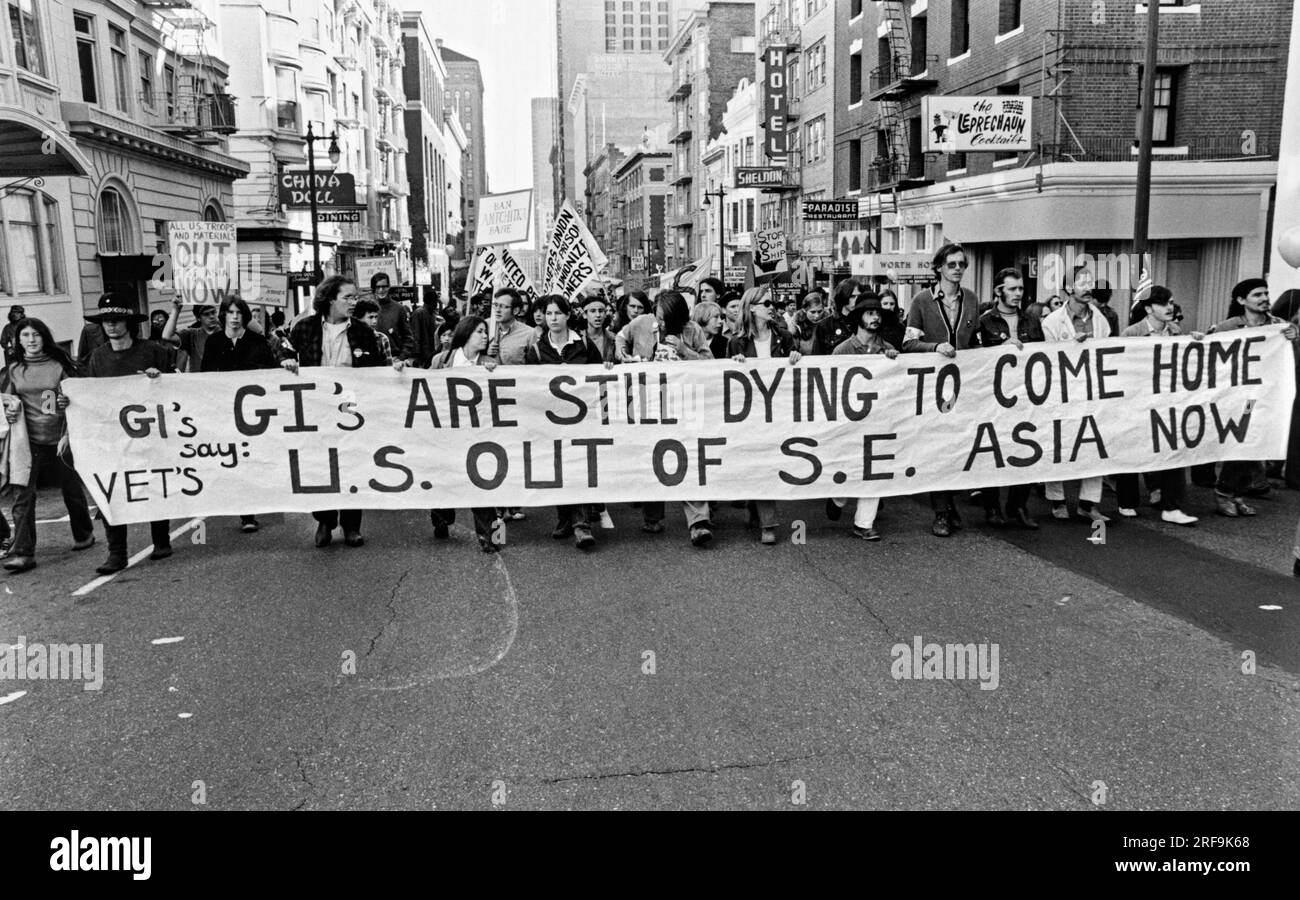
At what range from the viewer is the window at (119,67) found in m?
25.5

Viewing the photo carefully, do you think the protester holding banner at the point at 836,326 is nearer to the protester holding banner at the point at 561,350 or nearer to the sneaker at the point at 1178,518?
the protester holding banner at the point at 561,350

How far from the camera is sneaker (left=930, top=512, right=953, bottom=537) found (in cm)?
803

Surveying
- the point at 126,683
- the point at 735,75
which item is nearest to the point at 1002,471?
the point at 126,683

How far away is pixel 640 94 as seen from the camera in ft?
509

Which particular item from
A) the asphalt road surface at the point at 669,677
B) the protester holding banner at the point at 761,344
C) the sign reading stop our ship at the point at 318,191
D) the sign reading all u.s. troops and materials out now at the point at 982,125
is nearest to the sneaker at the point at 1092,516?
the asphalt road surface at the point at 669,677

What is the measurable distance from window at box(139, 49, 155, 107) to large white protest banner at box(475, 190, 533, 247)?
1835 cm

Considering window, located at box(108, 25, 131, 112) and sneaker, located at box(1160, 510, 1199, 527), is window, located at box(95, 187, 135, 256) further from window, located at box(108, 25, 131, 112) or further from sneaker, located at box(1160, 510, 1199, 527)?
sneaker, located at box(1160, 510, 1199, 527)

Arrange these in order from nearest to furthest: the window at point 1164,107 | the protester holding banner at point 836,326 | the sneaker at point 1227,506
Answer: the sneaker at point 1227,506 < the protester holding banner at point 836,326 < the window at point 1164,107

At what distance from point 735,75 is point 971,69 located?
1820 inches

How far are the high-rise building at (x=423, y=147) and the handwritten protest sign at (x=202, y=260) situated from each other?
76.8 metres

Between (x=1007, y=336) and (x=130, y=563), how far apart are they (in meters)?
6.58

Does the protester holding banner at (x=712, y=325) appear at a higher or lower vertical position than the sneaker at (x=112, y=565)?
higher

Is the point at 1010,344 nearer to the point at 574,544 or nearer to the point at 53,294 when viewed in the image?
the point at 574,544

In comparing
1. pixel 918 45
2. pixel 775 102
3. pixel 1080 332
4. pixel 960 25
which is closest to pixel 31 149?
pixel 1080 332
